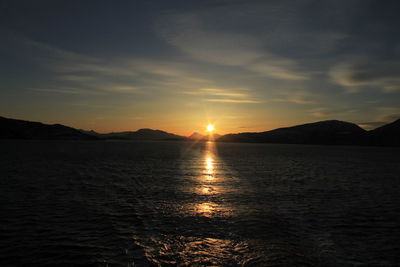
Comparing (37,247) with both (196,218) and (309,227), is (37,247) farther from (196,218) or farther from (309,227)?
(309,227)

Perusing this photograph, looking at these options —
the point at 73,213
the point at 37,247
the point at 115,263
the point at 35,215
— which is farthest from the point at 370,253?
the point at 35,215

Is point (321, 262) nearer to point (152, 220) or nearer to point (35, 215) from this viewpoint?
point (152, 220)

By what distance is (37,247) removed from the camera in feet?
46.8

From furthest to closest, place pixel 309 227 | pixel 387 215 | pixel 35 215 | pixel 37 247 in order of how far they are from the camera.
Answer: pixel 387 215 < pixel 35 215 < pixel 309 227 < pixel 37 247

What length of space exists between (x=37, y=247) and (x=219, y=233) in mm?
10531

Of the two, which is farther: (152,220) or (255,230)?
(152,220)

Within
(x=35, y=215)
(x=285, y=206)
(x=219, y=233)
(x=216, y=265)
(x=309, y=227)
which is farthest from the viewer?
(x=285, y=206)

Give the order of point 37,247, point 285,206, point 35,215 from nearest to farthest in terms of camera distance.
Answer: point 37,247, point 35,215, point 285,206

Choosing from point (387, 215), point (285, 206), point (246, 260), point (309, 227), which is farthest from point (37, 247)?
point (387, 215)

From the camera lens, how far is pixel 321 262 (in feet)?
43.3

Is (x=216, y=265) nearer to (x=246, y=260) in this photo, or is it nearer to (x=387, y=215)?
(x=246, y=260)

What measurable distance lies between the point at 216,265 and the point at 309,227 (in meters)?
9.53

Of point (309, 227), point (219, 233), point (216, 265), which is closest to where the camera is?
point (216, 265)

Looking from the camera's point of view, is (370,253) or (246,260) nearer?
(246,260)
